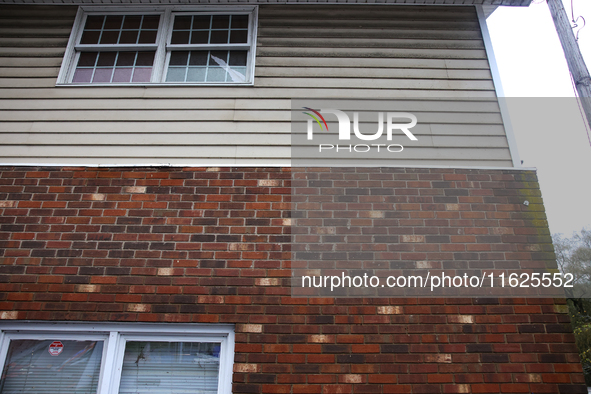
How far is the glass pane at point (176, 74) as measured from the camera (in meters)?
4.16

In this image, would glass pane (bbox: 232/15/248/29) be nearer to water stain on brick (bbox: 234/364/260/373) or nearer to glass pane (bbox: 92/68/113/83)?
glass pane (bbox: 92/68/113/83)

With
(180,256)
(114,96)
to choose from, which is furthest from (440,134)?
(114,96)

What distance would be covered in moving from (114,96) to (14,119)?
3.33ft

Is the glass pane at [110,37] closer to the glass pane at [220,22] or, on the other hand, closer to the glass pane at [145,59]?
the glass pane at [145,59]

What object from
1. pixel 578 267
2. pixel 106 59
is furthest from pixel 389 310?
pixel 578 267

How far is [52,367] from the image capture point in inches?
120

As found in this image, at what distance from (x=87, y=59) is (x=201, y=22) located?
139 centimetres

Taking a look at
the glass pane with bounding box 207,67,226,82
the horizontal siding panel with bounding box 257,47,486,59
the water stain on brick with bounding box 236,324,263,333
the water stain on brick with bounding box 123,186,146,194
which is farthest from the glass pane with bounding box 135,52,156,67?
the water stain on brick with bounding box 236,324,263,333

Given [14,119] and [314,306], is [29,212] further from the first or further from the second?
[314,306]

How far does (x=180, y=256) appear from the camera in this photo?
10.7ft

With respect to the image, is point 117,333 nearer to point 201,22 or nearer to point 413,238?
point 413,238

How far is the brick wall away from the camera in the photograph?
2.91 metres

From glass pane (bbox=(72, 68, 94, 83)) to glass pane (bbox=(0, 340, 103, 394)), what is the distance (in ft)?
8.99

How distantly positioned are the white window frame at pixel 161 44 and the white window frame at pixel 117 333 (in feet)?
8.06
